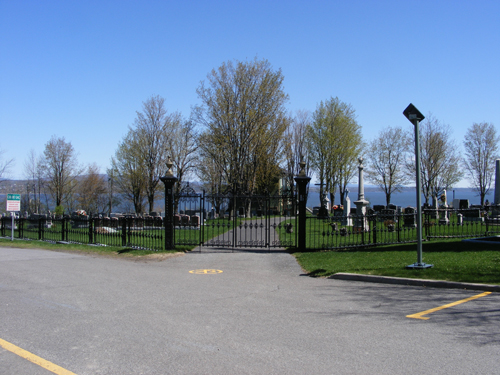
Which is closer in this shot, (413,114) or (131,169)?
(413,114)

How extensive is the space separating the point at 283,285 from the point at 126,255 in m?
7.91

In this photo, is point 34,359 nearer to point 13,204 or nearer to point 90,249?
point 90,249

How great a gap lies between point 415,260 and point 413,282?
275cm

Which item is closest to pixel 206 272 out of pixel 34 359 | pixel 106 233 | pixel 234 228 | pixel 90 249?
pixel 234 228

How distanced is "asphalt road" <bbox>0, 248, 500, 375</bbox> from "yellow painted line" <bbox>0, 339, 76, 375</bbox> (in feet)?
0.19

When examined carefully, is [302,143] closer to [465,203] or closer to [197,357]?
[465,203]

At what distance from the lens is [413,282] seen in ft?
30.0

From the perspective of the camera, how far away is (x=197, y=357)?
4.56m

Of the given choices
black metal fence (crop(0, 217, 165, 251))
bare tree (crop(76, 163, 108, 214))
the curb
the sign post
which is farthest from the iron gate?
bare tree (crop(76, 163, 108, 214))

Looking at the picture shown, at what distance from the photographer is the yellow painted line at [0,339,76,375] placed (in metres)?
4.12

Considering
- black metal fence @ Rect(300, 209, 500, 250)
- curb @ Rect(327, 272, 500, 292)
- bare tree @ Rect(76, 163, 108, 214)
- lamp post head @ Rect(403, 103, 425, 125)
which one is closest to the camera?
curb @ Rect(327, 272, 500, 292)

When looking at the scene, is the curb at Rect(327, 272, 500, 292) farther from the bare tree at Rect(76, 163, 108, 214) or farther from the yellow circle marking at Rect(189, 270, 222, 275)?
the bare tree at Rect(76, 163, 108, 214)

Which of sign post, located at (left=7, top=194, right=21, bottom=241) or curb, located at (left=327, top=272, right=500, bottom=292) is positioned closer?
curb, located at (left=327, top=272, right=500, bottom=292)

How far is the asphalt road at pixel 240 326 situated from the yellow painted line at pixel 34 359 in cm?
6
